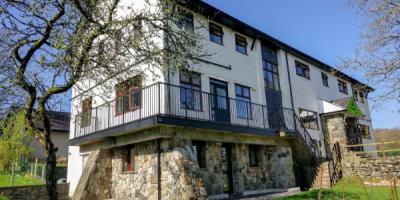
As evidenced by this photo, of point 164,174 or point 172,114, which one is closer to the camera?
point 164,174

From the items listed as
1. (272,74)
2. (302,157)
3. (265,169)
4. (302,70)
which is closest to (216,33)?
(272,74)

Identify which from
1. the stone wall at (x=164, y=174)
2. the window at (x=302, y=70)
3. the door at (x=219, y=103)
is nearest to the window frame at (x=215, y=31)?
the door at (x=219, y=103)

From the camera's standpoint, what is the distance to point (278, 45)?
61.8 feet

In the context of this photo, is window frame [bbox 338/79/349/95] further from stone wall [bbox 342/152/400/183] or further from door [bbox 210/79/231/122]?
door [bbox 210/79/231/122]

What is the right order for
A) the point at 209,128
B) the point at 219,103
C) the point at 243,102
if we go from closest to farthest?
the point at 209,128 → the point at 219,103 → the point at 243,102

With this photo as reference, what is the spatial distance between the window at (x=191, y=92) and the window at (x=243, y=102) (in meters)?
2.20

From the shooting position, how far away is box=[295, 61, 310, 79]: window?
2058cm

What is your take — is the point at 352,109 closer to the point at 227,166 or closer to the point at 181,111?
the point at 227,166

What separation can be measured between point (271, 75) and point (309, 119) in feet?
14.9

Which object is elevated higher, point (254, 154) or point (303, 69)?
point (303, 69)

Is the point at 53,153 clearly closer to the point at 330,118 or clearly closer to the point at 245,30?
the point at 245,30

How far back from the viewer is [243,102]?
1502 cm

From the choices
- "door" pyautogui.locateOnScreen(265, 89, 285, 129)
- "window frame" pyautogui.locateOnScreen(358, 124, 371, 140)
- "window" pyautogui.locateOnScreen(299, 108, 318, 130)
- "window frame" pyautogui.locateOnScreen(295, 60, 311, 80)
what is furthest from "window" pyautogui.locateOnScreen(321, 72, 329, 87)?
"door" pyautogui.locateOnScreen(265, 89, 285, 129)

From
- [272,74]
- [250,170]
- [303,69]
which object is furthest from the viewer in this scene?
[303,69]
